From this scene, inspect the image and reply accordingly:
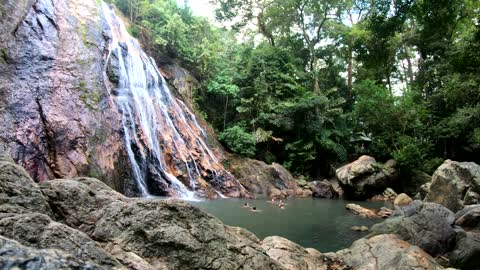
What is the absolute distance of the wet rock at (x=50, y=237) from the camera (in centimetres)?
198

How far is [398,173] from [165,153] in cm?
1394

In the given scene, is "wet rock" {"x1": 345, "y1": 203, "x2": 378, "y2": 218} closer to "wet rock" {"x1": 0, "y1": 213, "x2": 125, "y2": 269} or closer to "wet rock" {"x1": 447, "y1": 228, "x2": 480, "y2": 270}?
"wet rock" {"x1": 447, "y1": 228, "x2": 480, "y2": 270}

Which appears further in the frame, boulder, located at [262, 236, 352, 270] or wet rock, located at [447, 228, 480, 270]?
wet rock, located at [447, 228, 480, 270]

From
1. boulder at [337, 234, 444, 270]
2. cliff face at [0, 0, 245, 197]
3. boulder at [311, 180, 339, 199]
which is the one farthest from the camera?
boulder at [311, 180, 339, 199]

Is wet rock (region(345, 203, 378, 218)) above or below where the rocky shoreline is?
below

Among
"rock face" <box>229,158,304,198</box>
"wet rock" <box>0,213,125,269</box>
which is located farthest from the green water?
"wet rock" <box>0,213,125,269</box>

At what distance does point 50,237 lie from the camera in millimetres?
2072

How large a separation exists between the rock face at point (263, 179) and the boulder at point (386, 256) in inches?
460

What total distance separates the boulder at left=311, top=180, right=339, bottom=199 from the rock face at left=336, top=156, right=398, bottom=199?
62 centimetres

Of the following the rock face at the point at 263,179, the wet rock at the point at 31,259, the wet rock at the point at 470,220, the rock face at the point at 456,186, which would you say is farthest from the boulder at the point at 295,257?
the rock face at the point at 263,179

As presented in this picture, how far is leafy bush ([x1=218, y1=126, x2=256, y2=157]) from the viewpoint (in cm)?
2134

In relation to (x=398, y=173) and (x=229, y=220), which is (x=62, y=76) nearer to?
(x=229, y=220)

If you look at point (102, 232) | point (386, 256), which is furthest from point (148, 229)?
point (386, 256)

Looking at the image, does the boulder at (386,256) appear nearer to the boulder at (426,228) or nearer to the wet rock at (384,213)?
the boulder at (426,228)
